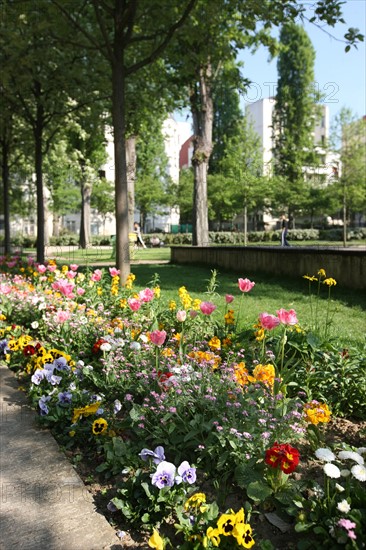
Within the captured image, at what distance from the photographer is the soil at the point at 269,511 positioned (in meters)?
2.11

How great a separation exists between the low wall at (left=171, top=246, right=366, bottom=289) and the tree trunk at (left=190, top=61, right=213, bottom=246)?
3.18 meters

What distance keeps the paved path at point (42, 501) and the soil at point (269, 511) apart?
0.06 meters

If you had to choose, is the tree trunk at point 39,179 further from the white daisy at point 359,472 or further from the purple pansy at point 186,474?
the white daisy at point 359,472

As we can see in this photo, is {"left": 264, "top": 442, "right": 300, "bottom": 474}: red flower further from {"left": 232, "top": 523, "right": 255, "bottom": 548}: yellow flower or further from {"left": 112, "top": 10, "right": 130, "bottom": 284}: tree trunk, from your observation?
{"left": 112, "top": 10, "right": 130, "bottom": 284}: tree trunk

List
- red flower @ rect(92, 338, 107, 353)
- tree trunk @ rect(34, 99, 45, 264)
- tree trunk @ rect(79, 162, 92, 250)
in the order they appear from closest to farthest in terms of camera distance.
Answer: red flower @ rect(92, 338, 107, 353) → tree trunk @ rect(34, 99, 45, 264) → tree trunk @ rect(79, 162, 92, 250)

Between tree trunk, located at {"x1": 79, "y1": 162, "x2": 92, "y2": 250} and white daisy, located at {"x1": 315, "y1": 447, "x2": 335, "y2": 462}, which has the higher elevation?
tree trunk, located at {"x1": 79, "y1": 162, "x2": 92, "y2": 250}

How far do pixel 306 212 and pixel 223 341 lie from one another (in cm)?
4025

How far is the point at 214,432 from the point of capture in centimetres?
250

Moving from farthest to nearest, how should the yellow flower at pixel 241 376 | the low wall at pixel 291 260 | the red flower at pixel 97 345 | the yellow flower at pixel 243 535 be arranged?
the low wall at pixel 291 260, the red flower at pixel 97 345, the yellow flower at pixel 241 376, the yellow flower at pixel 243 535

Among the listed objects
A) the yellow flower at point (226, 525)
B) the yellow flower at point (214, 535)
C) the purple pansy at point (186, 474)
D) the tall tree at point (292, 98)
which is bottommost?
the yellow flower at point (214, 535)

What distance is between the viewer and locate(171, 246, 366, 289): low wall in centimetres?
898

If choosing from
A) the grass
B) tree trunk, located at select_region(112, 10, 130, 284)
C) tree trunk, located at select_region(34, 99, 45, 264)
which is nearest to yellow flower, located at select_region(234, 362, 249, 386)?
the grass

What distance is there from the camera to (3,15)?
10.6 m

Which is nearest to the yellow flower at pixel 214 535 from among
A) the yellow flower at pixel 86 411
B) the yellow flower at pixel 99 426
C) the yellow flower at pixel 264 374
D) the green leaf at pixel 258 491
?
the green leaf at pixel 258 491
